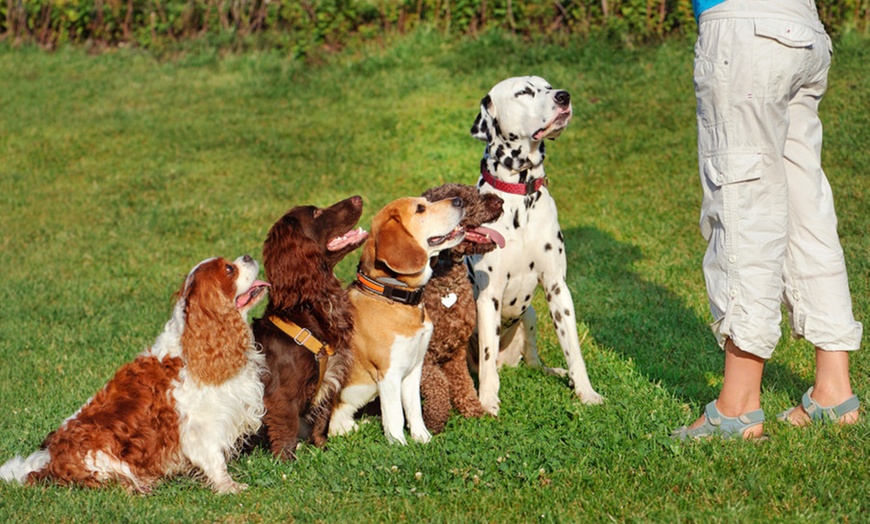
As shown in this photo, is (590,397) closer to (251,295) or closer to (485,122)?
(485,122)

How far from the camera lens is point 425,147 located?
13.4 m

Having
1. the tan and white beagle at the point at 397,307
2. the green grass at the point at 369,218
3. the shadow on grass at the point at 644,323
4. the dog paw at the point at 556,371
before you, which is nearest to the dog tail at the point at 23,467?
the green grass at the point at 369,218

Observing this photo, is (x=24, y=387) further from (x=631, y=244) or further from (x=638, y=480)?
(x=631, y=244)

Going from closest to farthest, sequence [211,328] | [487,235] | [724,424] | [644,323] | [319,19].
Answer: [724,424]
[211,328]
[487,235]
[644,323]
[319,19]

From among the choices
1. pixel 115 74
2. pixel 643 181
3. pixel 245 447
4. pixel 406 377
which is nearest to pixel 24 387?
pixel 245 447

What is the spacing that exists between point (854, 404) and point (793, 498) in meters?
1.14

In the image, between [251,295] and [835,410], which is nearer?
[835,410]

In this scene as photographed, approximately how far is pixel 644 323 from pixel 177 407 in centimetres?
425

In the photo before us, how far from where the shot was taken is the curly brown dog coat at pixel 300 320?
18.8ft

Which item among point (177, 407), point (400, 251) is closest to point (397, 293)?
point (400, 251)

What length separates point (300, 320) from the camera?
5.84 meters

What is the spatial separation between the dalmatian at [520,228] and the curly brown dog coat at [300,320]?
1144 millimetres

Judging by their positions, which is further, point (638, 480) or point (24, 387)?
point (24, 387)

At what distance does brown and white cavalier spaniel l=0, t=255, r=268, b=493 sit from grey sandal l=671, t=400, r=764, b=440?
8.24 ft
